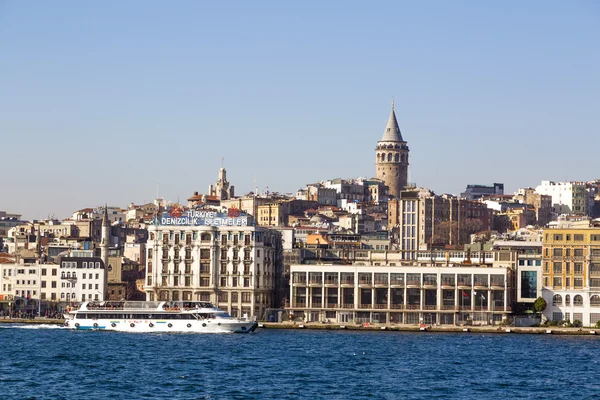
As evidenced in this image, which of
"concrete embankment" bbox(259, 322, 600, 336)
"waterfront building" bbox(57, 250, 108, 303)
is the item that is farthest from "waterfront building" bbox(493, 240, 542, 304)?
"waterfront building" bbox(57, 250, 108, 303)

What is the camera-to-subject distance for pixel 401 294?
13425 cm

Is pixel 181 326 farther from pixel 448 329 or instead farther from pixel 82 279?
pixel 82 279

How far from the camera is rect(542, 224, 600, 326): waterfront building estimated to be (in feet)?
433

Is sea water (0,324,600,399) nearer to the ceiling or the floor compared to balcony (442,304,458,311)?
nearer to the floor

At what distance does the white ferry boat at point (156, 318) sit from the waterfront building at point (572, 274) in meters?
29.1

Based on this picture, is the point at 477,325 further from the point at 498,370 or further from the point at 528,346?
the point at 498,370

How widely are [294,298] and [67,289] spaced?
2691 cm

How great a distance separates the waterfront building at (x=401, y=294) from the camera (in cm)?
13288

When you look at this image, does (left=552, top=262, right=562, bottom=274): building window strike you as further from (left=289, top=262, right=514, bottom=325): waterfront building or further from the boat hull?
the boat hull

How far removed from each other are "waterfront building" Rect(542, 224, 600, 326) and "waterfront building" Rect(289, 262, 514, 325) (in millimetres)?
4118

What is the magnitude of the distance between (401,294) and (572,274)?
1610 cm

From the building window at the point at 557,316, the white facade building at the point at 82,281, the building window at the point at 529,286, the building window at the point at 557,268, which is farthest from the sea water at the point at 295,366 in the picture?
the white facade building at the point at 82,281

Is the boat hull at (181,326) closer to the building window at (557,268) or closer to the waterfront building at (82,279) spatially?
the waterfront building at (82,279)

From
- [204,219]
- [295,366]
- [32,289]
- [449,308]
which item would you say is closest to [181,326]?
[204,219]
